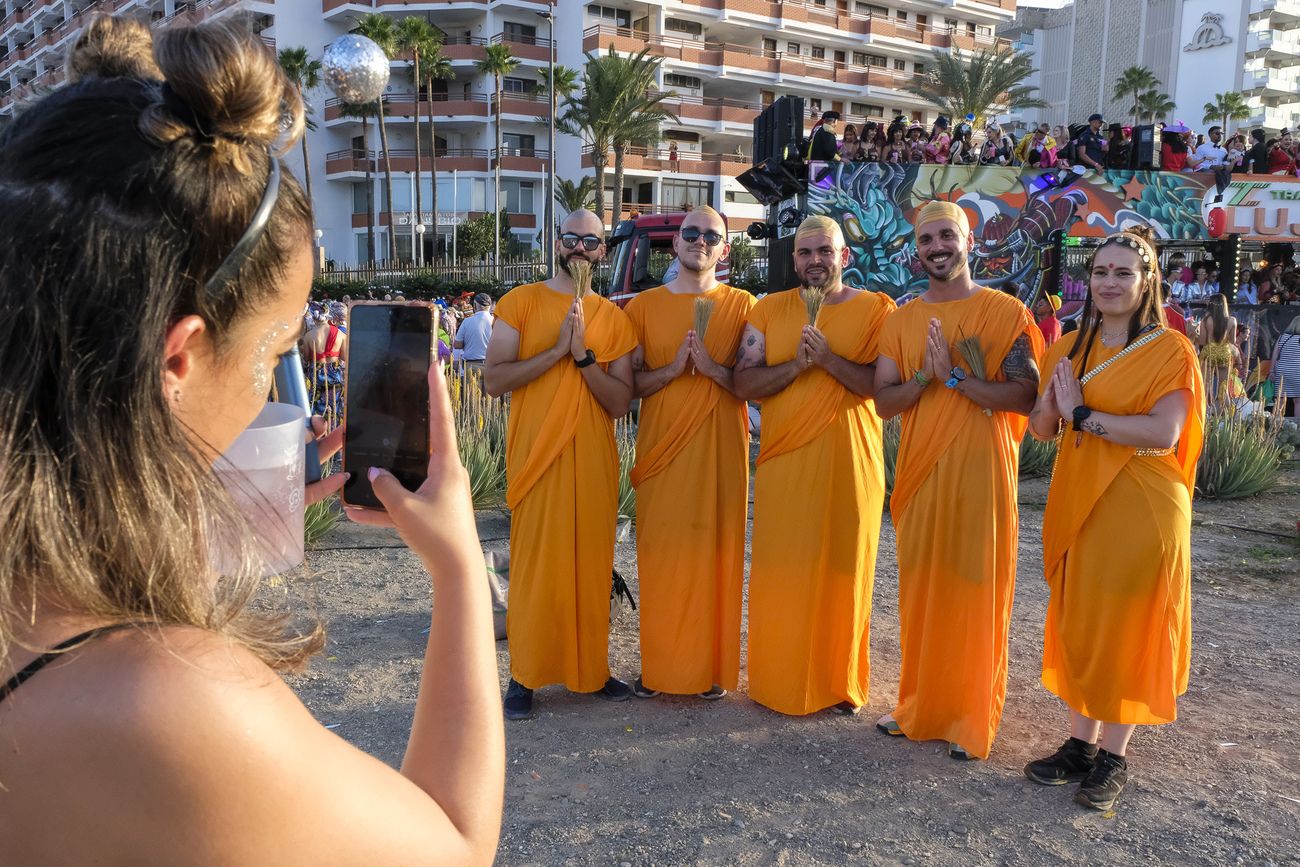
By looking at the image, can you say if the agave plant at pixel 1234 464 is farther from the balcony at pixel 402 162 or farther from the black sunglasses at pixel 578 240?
the balcony at pixel 402 162

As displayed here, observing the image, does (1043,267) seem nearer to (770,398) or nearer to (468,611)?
(770,398)

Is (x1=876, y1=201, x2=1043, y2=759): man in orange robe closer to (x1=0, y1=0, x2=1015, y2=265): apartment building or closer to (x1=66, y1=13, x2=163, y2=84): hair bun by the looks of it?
(x1=66, y1=13, x2=163, y2=84): hair bun

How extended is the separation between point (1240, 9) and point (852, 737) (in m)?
82.4

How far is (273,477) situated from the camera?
1.38 meters

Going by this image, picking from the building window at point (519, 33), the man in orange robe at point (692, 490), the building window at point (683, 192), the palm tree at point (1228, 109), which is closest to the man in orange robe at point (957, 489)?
the man in orange robe at point (692, 490)

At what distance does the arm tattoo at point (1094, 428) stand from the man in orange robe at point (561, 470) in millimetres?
1992

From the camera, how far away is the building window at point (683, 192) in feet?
160

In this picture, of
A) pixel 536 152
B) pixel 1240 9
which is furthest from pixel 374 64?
pixel 1240 9

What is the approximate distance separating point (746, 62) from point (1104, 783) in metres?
50.9

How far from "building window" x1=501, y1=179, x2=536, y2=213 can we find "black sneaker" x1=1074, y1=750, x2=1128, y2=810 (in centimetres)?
4828

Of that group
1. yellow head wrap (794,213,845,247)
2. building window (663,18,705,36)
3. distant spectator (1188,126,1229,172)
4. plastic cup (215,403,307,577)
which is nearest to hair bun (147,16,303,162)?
plastic cup (215,403,307,577)

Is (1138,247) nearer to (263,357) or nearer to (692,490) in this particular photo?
(692,490)

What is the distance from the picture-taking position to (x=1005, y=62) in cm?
4678

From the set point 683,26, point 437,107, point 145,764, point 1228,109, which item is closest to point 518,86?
point 437,107
